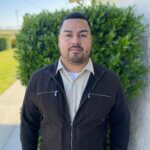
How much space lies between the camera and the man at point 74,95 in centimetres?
158

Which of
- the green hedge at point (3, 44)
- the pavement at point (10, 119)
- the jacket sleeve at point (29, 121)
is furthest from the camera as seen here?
the green hedge at point (3, 44)

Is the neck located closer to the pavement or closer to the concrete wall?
the concrete wall

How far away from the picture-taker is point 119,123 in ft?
5.90

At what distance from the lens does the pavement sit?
12.7 ft

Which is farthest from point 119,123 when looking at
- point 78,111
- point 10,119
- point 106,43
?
point 10,119

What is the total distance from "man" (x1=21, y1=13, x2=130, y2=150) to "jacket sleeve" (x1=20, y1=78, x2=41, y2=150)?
0.4 inches

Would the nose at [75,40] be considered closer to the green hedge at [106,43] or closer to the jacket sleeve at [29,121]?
the jacket sleeve at [29,121]

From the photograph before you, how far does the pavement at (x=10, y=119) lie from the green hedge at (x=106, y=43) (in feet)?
6.25

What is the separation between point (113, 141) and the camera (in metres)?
1.87

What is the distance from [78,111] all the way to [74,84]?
0.64 feet

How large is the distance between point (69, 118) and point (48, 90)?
0.83ft

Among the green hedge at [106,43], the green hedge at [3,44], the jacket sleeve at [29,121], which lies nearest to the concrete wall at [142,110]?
the green hedge at [106,43]

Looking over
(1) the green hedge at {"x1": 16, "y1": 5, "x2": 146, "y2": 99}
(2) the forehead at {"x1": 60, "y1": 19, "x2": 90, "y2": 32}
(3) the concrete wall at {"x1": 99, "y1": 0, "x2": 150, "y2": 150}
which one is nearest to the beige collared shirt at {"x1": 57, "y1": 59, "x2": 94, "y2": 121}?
(2) the forehead at {"x1": 60, "y1": 19, "x2": 90, "y2": 32}

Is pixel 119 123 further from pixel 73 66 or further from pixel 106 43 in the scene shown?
pixel 106 43
